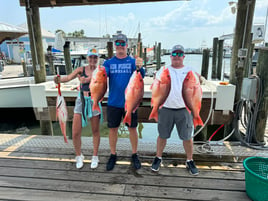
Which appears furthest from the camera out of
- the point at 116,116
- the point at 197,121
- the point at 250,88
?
the point at 250,88

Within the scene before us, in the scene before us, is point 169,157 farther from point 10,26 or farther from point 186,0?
point 10,26

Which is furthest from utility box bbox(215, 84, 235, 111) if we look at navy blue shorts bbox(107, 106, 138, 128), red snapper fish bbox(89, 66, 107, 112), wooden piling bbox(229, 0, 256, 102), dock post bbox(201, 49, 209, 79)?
dock post bbox(201, 49, 209, 79)

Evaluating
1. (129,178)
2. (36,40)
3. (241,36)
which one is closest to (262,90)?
(241,36)

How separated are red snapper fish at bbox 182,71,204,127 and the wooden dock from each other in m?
0.78

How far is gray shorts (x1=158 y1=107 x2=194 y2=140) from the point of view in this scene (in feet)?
7.57

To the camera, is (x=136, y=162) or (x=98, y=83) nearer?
(x=98, y=83)

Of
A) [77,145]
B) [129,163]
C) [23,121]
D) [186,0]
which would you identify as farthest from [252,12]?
[23,121]

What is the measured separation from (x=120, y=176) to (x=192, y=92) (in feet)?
4.46

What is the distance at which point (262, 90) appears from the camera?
9.84 ft

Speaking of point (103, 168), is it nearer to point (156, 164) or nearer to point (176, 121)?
point (156, 164)

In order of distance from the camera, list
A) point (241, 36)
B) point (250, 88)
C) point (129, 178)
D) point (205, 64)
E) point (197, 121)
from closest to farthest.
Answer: point (197, 121) → point (129, 178) → point (250, 88) → point (241, 36) → point (205, 64)

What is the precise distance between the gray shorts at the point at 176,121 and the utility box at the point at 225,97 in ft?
4.79

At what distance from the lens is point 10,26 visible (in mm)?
8227

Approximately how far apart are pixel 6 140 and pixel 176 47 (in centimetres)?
327
